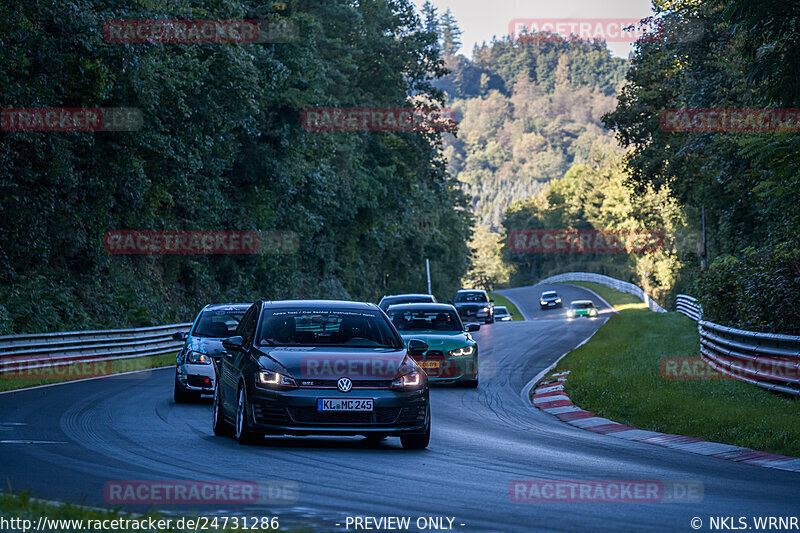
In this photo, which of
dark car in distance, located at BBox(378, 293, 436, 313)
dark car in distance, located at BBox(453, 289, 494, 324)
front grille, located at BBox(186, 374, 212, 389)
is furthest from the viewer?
dark car in distance, located at BBox(453, 289, 494, 324)

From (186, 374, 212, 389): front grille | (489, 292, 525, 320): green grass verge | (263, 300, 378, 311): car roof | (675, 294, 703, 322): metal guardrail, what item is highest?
(263, 300, 378, 311): car roof

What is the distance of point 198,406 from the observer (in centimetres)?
1647

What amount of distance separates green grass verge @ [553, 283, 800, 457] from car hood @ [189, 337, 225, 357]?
5929mm

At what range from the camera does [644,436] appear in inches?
516

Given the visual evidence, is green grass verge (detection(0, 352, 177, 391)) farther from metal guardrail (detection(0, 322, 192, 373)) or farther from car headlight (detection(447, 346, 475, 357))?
car headlight (detection(447, 346, 475, 357))

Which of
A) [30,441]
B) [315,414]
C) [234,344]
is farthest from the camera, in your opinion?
[234,344]

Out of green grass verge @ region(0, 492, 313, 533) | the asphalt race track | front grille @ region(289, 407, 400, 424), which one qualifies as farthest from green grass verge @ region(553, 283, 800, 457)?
green grass verge @ region(0, 492, 313, 533)

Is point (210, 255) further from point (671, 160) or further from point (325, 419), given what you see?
point (325, 419)

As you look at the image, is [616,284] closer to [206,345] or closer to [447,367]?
[447,367]

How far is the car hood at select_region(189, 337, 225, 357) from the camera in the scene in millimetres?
16594

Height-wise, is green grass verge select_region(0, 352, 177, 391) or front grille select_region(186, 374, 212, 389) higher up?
front grille select_region(186, 374, 212, 389)

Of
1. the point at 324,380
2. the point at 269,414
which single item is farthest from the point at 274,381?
the point at 324,380

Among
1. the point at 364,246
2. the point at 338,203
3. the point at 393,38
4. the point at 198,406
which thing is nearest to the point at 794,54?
the point at 198,406

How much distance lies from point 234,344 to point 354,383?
1.97 meters
